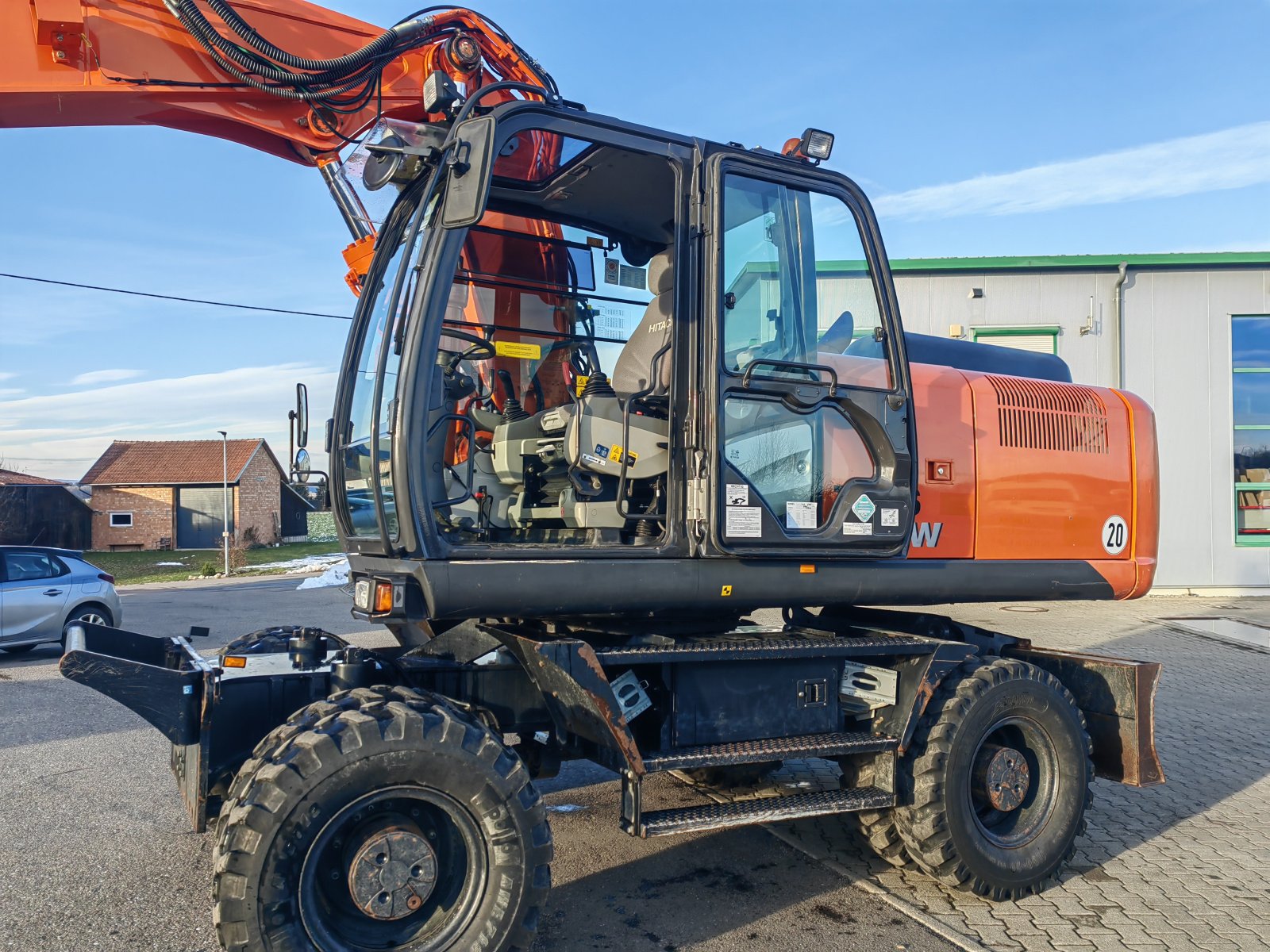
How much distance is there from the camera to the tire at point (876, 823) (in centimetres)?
506

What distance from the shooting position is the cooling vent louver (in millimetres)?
5453

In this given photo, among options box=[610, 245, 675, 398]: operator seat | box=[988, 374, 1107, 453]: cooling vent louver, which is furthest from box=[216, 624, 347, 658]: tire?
box=[988, 374, 1107, 453]: cooling vent louver

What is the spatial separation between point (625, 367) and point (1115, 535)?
2926 mm

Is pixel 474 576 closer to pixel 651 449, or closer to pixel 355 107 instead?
pixel 651 449

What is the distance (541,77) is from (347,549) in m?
2.65

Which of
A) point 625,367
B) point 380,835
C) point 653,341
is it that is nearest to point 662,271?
point 653,341

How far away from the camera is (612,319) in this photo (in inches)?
207

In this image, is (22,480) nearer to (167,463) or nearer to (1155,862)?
(167,463)

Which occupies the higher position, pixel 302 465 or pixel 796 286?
pixel 796 286

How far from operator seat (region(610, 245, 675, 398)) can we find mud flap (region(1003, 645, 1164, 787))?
277cm

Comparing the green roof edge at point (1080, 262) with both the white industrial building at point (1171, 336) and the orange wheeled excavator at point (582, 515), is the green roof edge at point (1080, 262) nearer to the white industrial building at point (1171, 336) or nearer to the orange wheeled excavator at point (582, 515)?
the white industrial building at point (1171, 336)

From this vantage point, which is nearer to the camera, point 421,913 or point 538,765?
point 421,913

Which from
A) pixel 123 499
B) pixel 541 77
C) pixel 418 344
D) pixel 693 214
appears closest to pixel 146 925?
pixel 418 344

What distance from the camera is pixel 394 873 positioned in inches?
147
